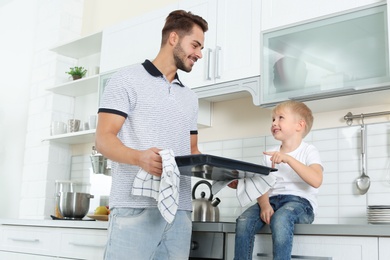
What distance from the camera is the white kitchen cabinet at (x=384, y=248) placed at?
6.03 ft

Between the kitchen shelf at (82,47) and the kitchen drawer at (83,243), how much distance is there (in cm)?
146

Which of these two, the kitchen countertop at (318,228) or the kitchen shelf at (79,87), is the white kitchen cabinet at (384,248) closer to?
the kitchen countertop at (318,228)

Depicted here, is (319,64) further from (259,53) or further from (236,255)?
A: (236,255)

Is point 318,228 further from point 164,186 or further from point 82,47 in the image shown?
point 82,47

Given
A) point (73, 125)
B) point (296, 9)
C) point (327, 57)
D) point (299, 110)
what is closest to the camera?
point (299, 110)

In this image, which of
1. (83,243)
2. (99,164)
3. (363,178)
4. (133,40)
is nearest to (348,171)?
(363,178)

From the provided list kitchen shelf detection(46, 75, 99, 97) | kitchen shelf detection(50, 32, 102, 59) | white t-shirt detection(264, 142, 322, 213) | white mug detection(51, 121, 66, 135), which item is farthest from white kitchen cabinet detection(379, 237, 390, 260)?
white mug detection(51, 121, 66, 135)

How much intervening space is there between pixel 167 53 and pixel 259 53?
72 centimetres

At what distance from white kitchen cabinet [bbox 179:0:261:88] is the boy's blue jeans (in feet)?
2.61

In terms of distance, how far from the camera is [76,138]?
158 inches

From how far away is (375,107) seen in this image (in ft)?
8.75

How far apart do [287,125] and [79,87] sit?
2154 mm

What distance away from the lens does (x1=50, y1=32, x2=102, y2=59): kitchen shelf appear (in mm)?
3904

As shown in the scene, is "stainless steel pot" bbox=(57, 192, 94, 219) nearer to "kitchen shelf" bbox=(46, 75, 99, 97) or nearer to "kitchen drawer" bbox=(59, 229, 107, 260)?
"kitchen drawer" bbox=(59, 229, 107, 260)
